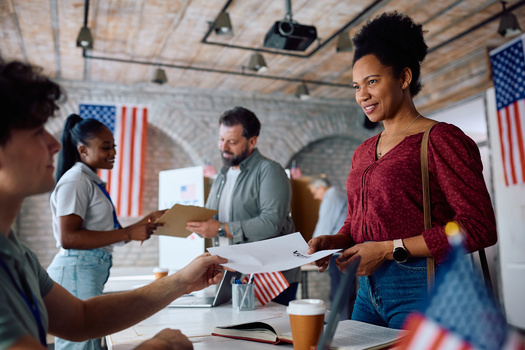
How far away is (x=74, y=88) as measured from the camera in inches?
260

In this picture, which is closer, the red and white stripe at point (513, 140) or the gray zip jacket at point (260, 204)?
the gray zip jacket at point (260, 204)

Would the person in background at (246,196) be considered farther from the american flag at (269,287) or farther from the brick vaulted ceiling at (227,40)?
the brick vaulted ceiling at (227,40)

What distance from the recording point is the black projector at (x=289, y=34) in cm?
395

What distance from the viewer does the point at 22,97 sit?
0.75m

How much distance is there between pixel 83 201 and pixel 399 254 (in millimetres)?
1399

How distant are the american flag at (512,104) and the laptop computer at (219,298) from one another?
152 inches

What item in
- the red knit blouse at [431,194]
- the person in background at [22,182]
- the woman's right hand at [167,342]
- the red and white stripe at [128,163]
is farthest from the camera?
the red and white stripe at [128,163]

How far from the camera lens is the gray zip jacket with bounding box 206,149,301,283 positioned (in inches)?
87.3

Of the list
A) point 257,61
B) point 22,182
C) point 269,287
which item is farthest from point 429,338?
point 257,61

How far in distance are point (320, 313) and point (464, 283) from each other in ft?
2.10

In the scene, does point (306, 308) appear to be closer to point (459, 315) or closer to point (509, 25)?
point (459, 315)

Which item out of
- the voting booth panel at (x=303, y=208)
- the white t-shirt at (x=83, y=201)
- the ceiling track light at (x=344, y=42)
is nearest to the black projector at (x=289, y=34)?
the ceiling track light at (x=344, y=42)

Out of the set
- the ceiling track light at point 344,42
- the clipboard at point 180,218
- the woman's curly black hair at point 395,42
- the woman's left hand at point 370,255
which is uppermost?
the ceiling track light at point 344,42

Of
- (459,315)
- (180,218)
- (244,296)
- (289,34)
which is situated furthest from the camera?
(289,34)
